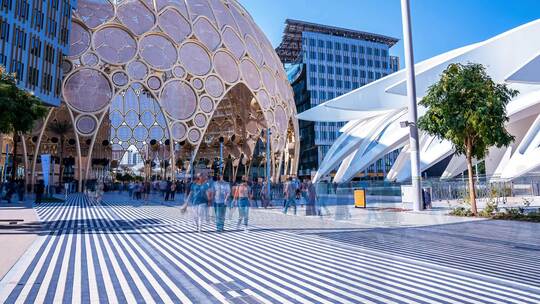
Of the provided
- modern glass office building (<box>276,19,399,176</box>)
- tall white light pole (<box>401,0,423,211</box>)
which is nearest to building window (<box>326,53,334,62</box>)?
modern glass office building (<box>276,19,399,176</box>)

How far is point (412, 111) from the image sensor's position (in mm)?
16609

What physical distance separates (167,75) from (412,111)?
99.4 feet

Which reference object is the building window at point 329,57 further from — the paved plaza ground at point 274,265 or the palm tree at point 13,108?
the paved plaza ground at point 274,265

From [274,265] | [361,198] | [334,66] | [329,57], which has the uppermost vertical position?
[329,57]

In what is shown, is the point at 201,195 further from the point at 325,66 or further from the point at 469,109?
the point at 325,66

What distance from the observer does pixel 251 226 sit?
1132 cm

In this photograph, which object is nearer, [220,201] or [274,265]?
[274,265]

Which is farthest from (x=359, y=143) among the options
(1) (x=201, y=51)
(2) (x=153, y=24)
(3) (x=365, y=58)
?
(3) (x=365, y=58)

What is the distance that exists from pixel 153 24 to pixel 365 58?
2207 inches

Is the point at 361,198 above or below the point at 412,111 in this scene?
below

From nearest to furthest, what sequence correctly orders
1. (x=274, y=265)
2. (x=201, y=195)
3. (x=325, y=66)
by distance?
(x=274, y=265) → (x=201, y=195) → (x=325, y=66)

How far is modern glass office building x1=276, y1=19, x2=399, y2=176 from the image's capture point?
76.2 m

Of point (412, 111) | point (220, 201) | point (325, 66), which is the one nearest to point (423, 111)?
point (412, 111)

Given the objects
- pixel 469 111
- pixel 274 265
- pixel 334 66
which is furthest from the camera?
pixel 334 66
